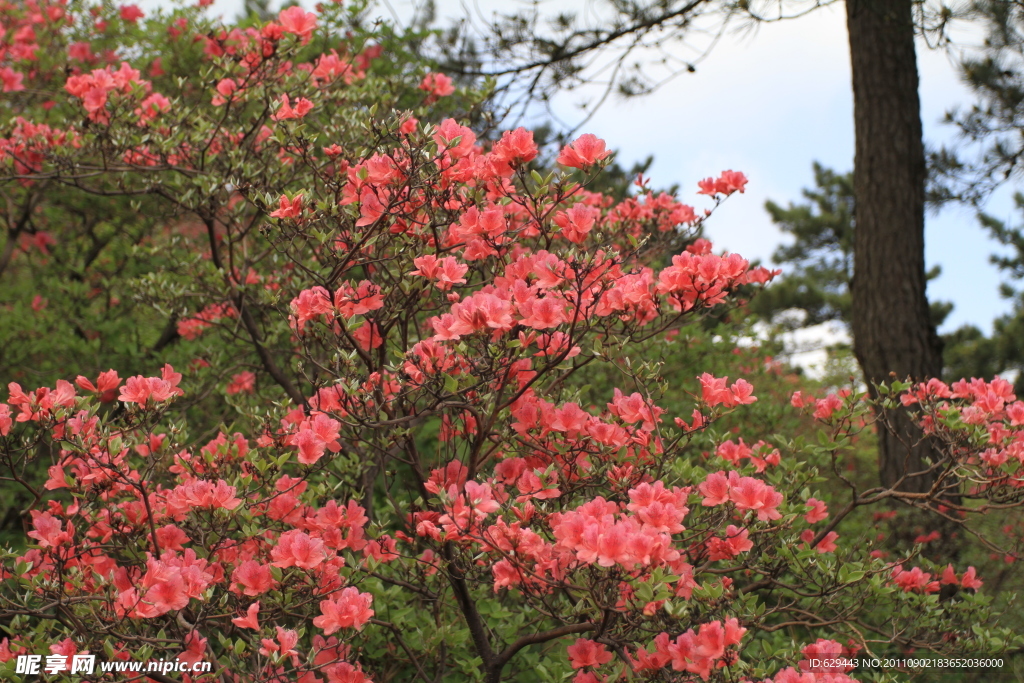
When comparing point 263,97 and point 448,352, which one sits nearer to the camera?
point 448,352

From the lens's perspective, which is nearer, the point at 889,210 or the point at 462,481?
the point at 462,481

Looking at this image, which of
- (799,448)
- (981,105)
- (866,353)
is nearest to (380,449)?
(799,448)

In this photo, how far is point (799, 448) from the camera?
2590 millimetres

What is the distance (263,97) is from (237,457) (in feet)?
5.84

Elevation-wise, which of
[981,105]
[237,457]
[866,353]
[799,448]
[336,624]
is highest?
[981,105]

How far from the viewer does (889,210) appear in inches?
189

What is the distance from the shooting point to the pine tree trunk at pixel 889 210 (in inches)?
183

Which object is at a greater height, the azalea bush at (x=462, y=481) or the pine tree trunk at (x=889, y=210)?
the pine tree trunk at (x=889, y=210)

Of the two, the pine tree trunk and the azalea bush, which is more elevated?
the pine tree trunk

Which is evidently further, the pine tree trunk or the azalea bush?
the pine tree trunk

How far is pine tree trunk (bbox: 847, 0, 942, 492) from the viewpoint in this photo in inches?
183

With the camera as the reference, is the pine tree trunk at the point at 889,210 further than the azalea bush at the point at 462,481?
Yes

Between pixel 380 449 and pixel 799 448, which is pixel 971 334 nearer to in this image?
pixel 799 448

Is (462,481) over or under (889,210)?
under
